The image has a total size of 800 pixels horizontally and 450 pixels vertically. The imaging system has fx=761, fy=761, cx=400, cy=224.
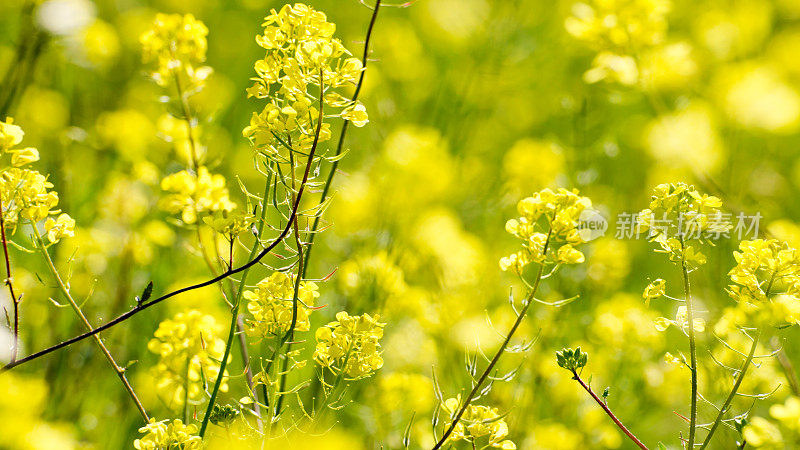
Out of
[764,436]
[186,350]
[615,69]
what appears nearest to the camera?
[764,436]

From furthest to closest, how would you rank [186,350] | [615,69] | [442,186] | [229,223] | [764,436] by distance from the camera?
[442,186]
[615,69]
[186,350]
[229,223]
[764,436]

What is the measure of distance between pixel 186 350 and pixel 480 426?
0.49 metres

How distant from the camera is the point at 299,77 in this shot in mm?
928

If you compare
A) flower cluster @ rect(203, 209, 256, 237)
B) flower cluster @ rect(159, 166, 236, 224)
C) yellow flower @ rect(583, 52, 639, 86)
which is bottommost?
flower cluster @ rect(203, 209, 256, 237)

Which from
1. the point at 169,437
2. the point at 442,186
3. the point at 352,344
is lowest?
the point at 169,437

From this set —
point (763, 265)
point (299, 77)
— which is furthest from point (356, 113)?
point (763, 265)

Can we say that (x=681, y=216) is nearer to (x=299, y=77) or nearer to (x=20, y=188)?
(x=299, y=77)

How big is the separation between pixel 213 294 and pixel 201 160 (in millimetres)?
1053

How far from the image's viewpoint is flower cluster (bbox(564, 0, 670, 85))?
6.66 ft

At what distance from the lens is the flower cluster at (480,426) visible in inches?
41.1

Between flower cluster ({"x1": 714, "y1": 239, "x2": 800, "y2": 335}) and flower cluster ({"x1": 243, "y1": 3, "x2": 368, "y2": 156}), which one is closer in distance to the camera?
flower cluster ({"x1": 243, "y1": 3, "x2": 368, "y2": 156})

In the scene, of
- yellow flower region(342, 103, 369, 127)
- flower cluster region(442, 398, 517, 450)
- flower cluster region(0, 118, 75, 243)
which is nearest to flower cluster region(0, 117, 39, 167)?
flower cluster region(0, 118, 75, 243)

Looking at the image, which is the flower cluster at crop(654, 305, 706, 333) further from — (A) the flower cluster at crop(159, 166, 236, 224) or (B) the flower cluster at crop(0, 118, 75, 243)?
(B) the flower cluster at crop(0, 118, 75, 243)

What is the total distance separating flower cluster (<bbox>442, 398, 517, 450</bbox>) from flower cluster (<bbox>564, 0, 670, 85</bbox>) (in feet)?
3.94
